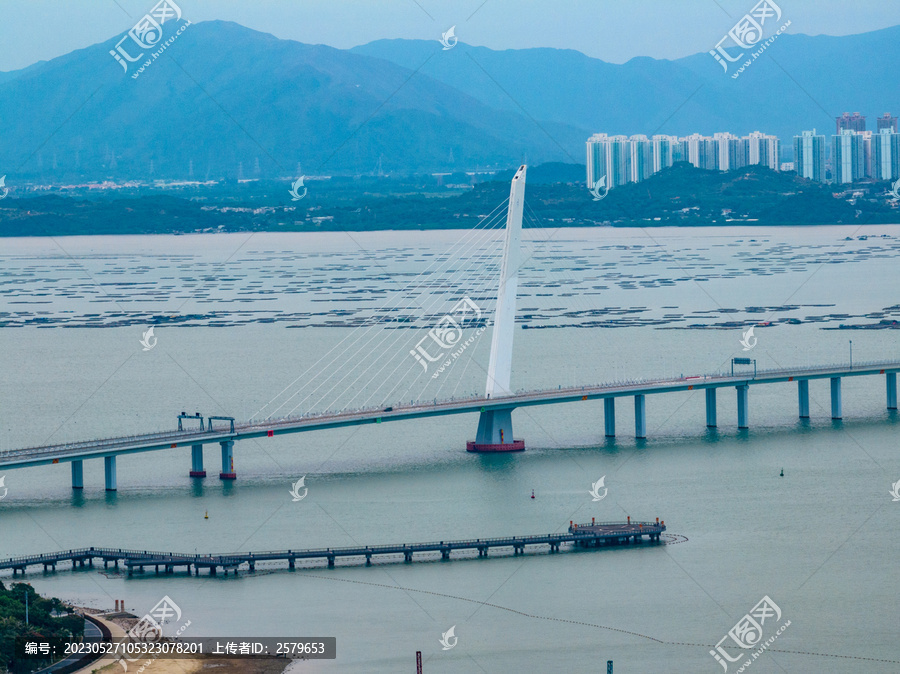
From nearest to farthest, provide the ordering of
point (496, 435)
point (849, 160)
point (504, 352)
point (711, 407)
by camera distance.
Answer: point (496, 435)
point (504, 352)
point (711, 407)
point (849, 160)

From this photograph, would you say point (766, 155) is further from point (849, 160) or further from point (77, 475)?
point (77, 475)

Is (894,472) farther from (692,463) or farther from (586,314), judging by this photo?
(586,314)

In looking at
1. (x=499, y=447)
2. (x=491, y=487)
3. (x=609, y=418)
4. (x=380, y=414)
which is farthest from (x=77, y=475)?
(x=609, y=418)

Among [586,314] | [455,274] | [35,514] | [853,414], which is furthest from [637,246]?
[35,514]

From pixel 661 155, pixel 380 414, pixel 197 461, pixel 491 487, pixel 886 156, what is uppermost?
pixel 661 155

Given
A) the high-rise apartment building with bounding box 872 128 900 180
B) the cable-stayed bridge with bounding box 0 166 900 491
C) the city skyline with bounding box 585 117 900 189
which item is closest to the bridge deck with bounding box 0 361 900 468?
the cable-stayed bridge with bounding box 0 166 900 491

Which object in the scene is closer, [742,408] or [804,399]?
[742,408]

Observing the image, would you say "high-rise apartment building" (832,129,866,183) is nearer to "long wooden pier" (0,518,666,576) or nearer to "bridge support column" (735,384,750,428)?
"bridge support column" (735,384,750,428)
